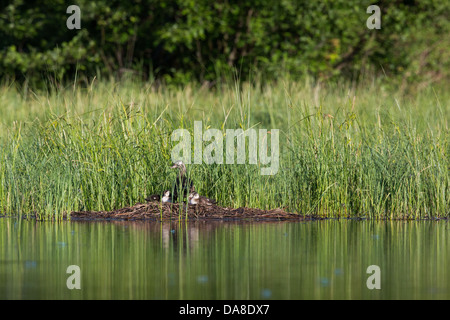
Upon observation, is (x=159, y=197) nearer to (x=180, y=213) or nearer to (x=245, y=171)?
(x=180, y=213)

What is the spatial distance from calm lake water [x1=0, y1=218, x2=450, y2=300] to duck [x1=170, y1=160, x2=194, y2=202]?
467mm

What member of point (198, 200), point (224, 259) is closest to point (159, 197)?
point (198, 200)

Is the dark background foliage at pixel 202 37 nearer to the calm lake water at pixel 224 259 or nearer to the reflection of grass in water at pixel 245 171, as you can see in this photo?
the reflection of grass in water at pixel 245 171

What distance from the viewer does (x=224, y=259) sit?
23.6 feet

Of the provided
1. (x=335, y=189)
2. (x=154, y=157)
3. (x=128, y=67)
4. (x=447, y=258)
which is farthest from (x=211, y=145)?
(x=128, y=67)

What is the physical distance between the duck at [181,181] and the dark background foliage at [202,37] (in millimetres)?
9379

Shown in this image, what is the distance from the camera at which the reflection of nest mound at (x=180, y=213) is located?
9656 millimetres

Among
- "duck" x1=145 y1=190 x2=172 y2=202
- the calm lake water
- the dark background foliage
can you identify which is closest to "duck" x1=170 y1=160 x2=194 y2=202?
"duck" x1=145 y1=190 x2=172 y2=202

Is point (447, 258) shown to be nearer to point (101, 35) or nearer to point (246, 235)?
point (246, 235)

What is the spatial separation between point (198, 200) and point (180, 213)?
0.89ft

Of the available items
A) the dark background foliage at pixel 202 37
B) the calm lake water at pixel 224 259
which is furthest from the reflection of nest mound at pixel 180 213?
the dark background foliage at pixel 202 37

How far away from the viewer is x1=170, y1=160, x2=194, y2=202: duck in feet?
31.7

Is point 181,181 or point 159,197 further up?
point 181,181
